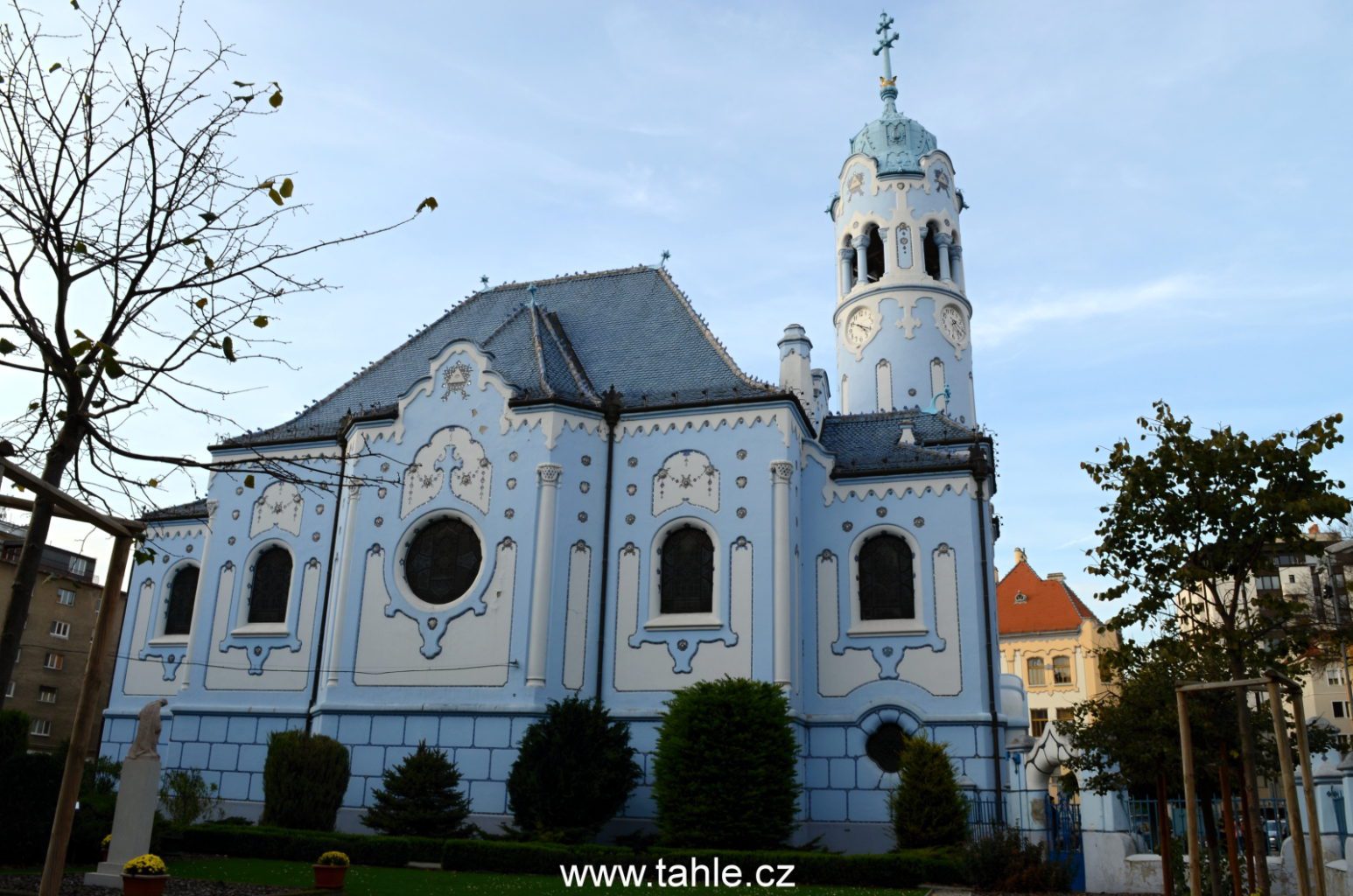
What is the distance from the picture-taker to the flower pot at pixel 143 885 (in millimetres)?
12289

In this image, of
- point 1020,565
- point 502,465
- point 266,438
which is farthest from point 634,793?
point 1020,565

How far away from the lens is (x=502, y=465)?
24.5 metres

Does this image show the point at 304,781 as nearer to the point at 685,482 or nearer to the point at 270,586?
the point at 270,586

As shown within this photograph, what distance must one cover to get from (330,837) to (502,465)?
338 inches

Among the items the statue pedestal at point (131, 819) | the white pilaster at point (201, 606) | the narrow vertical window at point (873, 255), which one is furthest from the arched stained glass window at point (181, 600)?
the narrow vertical window at point (873, 255)

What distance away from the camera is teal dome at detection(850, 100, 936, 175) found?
35.4 m

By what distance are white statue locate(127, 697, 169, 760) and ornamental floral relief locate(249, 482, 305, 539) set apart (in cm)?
1032

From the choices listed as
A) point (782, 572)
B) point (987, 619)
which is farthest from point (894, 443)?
point (782, 572)

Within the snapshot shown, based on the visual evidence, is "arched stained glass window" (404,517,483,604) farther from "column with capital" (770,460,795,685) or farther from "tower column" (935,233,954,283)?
"tower column" (935,233,954,283)

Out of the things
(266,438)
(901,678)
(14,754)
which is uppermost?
(266,438)

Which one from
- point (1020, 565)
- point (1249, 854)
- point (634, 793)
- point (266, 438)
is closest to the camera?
point (1249, 854)

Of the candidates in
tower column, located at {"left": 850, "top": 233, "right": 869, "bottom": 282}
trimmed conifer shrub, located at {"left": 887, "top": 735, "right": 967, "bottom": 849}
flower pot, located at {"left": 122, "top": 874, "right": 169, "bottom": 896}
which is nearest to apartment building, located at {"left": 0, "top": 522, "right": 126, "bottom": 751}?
tower column, located at {"left": 850, "top": 233, "right": 869, "bottom": 282}

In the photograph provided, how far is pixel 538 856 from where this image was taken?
18375 mm

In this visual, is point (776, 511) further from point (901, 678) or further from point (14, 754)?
point (14, 754)
